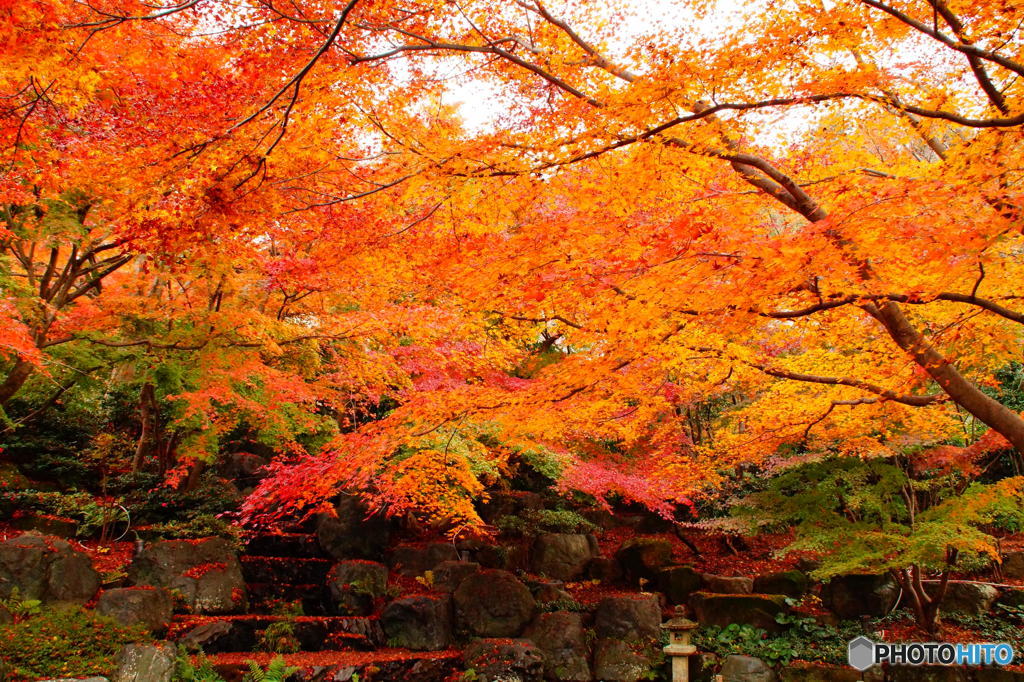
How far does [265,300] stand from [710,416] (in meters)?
10.6

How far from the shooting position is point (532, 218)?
21.9ft

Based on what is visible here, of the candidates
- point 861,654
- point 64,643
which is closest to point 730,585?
point 861,654

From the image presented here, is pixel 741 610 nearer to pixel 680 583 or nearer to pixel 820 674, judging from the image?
pixel 680 583

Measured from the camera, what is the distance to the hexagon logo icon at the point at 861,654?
7949 mm

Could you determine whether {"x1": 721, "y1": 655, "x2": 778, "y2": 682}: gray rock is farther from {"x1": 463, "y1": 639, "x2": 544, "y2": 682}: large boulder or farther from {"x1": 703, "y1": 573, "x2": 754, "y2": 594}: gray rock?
{"x1": 463, "y1": 639, "x2": 544, "y2": 682}: large boulder

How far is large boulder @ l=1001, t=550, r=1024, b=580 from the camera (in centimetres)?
1014

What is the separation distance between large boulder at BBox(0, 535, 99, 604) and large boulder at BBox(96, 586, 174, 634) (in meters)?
0.32

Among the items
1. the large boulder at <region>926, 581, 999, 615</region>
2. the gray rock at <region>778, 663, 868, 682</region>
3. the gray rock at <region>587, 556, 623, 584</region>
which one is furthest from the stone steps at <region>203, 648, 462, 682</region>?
the large boulder at <region>926, 581, 999, 615</region>

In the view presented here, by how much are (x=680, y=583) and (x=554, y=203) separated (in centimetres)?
886

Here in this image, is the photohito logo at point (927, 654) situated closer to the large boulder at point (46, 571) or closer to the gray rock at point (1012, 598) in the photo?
the gray rock at point (1012, 598)

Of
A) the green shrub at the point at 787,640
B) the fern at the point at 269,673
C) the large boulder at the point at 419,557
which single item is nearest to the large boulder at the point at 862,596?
the green shrub at the point at 787,640

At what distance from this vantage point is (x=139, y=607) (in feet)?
25.6

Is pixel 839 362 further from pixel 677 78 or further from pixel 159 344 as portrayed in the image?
pixel 159 344

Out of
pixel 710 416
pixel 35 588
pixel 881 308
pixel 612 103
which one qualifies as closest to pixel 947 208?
pixel 881 308
